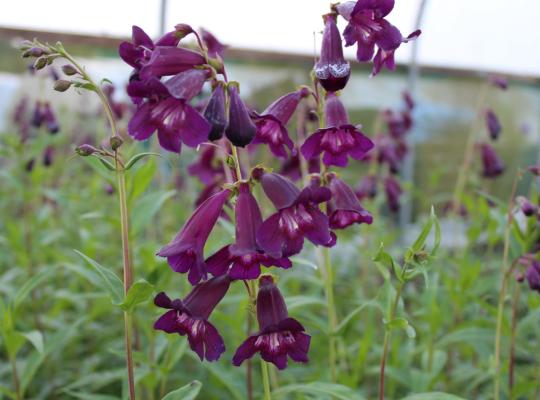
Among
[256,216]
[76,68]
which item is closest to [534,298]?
[256,216]

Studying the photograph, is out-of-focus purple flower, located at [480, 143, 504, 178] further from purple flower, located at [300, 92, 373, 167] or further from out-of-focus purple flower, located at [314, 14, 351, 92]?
out-of-focus purple flower, located at [314, 14, 351, 92]

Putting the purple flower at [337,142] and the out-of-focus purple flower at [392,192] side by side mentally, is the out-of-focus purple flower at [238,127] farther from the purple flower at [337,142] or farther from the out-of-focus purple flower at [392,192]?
the out-of-focus purple flower at [392,192]

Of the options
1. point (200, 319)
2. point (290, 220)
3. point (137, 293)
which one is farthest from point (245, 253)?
point (137, 293)

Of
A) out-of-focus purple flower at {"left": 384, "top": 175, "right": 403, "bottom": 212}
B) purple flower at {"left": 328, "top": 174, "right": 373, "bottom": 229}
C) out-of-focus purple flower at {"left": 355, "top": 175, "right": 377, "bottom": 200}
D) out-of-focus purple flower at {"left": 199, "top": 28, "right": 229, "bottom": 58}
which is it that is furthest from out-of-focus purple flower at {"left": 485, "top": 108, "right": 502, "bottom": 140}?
purple flower at {"left": 328, "top": 174, "right": 373, "bottom": 229}

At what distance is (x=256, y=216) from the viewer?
4.25 ft

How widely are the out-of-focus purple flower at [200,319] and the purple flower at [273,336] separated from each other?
0.08m

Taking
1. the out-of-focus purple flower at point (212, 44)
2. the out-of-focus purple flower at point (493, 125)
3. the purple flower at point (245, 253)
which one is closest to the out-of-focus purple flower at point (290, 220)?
the purple flower at point (245, 253)

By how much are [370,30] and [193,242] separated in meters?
0.69

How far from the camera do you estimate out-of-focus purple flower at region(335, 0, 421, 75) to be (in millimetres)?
1428

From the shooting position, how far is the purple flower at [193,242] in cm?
130

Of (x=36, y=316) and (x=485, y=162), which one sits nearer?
(x=36, y=316)

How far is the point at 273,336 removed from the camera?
138cm

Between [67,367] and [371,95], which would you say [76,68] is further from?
[371,95]

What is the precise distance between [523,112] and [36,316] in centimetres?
810
